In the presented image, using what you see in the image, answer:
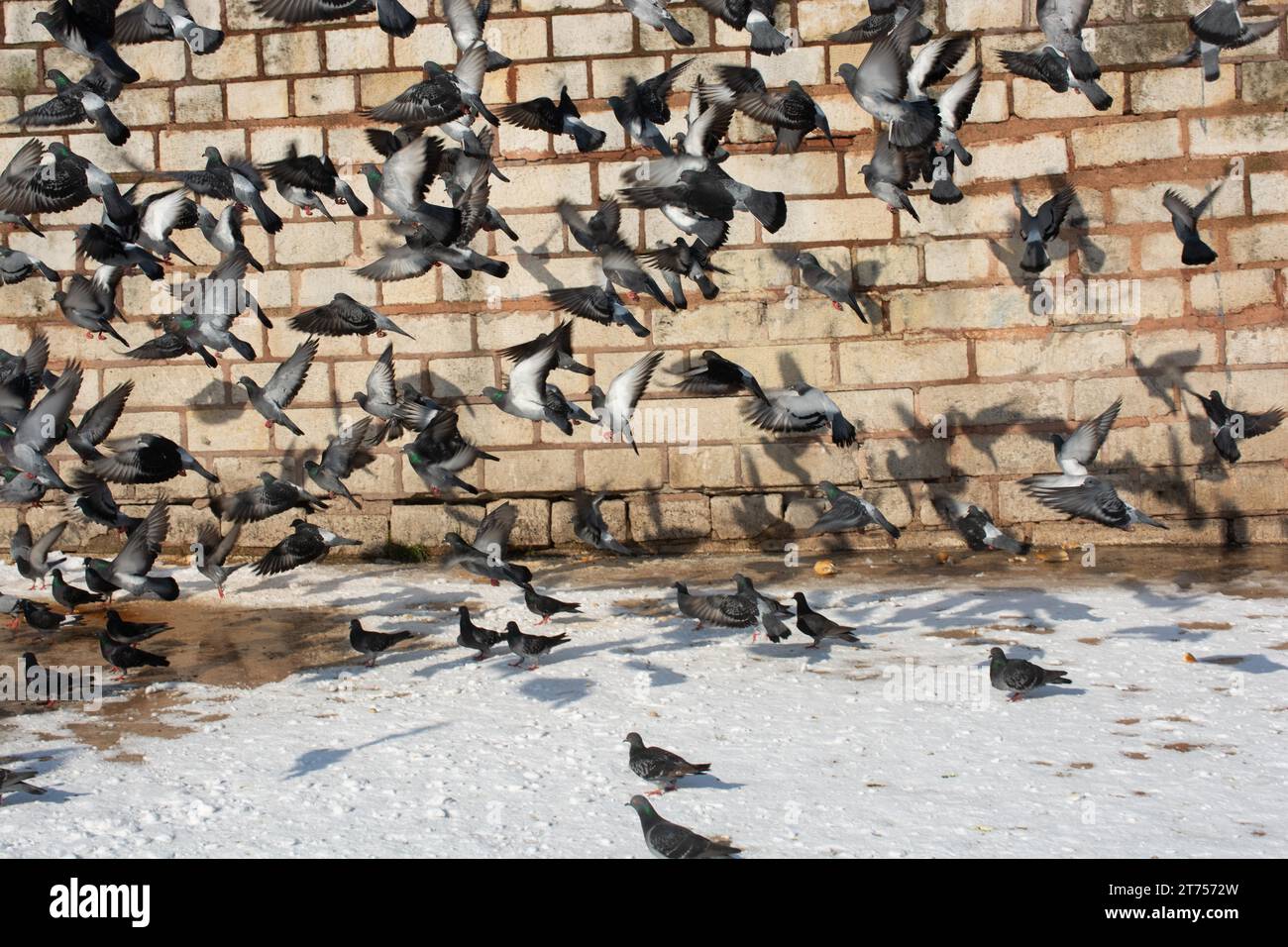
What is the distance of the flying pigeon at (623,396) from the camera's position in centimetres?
918

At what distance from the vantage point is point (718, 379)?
899cm

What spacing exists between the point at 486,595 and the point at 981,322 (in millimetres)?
3847

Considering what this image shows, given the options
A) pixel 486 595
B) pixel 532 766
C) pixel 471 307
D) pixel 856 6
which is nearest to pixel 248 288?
pixel 471 307

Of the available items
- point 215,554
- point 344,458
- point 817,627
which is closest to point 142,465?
point 215,554

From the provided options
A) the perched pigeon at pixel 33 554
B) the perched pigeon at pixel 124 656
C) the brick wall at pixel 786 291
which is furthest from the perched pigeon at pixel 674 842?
the perched pigeon at pixel 33 554

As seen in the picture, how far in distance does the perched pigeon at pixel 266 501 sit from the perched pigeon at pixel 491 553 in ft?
3.72

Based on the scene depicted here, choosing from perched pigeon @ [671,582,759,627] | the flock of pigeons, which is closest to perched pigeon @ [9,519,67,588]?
the flock of pigeons

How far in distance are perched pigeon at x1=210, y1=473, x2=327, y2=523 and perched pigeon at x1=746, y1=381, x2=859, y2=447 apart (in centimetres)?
298

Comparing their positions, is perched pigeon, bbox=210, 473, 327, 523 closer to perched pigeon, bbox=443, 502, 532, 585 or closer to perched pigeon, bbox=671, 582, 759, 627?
perched pigeon, bbox=443, 502, 532, 585

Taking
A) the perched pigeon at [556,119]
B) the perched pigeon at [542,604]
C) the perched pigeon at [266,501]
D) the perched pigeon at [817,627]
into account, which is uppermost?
the perched pigeon at [556,119]

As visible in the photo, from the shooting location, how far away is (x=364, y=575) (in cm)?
944

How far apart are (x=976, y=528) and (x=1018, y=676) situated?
7.60 ft

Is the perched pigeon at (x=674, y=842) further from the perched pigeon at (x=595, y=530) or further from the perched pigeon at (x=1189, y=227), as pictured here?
the perched pigeon at (x=1189, y=227)

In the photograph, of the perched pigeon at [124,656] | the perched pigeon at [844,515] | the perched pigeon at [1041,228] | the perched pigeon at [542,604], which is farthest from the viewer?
the perched pigeon at [1041,228]
